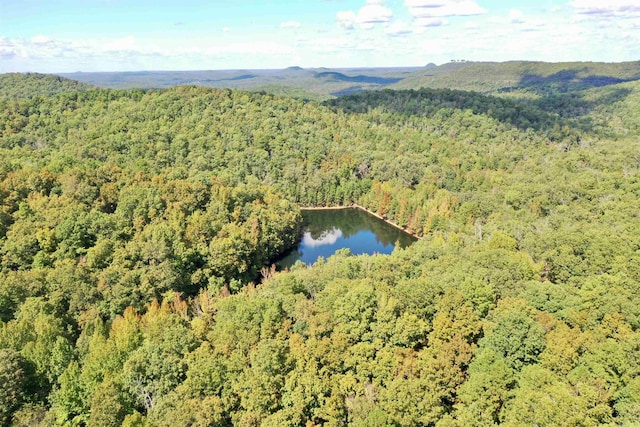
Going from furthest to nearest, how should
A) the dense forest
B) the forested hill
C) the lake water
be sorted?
the forested hill
the lake water
the dense forest

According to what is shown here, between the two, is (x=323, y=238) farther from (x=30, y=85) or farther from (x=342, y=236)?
(x=30, y=85)

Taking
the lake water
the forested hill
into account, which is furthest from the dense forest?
the forested hill

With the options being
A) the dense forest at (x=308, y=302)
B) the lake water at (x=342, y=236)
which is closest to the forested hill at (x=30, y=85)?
the dense forest at (x=308, y=302)

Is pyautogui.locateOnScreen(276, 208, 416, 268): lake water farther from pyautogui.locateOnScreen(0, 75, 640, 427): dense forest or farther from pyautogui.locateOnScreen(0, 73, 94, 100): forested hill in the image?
pyautogui.locateOnScreen(0, 73, 94, 100): forested hill

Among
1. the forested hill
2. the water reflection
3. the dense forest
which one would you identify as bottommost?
the water reflection

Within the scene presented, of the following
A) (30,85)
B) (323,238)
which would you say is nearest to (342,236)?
(323,238)

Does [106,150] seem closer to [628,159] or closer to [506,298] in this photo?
[506,298]

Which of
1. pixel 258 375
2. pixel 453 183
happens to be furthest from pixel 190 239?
pixel 453 183
